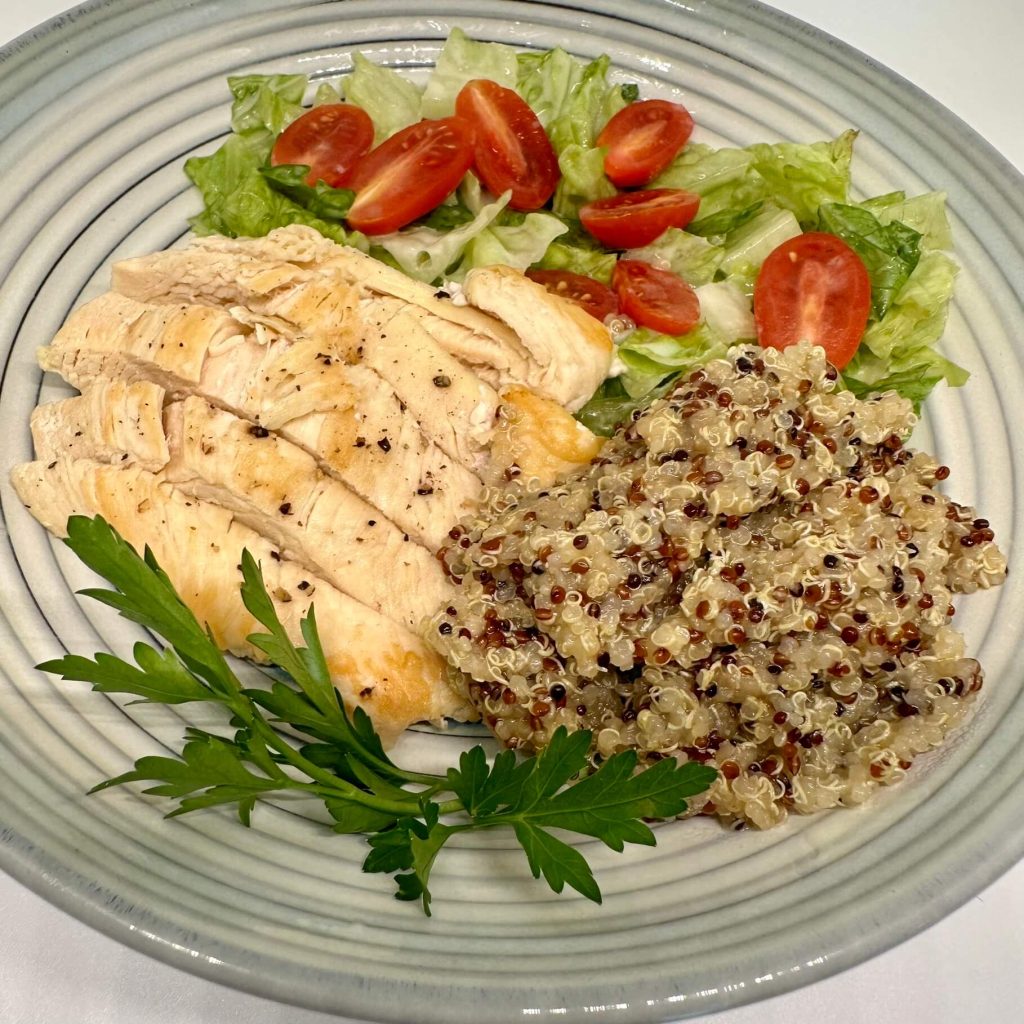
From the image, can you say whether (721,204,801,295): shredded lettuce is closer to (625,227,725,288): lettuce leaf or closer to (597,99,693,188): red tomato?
(625,227,725,288): lettuce leaf

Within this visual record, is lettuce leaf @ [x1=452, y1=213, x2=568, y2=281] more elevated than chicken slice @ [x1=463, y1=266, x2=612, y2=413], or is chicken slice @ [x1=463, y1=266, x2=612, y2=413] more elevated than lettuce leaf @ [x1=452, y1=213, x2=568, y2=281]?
lettuce leaf @ [x1=452, y1=213, x2=568, y2=281]

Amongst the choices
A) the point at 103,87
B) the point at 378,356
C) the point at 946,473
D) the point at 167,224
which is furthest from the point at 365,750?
the point at 103,87

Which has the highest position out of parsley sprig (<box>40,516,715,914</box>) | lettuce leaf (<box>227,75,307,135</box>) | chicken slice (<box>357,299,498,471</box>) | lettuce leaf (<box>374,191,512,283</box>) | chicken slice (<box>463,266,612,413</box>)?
lettuce leaf (<box>227,75,307,135</box>)

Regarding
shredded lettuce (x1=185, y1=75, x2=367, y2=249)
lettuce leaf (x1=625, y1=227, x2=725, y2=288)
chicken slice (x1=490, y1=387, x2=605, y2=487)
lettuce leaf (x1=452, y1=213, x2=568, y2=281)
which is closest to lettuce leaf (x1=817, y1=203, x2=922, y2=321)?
lettuce leaf (x1=625, y1=227, x2=725, y2=288)

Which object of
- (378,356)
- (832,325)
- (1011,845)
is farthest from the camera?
(832,325)

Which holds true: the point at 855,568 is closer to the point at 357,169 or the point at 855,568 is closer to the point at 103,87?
the point at 357,169

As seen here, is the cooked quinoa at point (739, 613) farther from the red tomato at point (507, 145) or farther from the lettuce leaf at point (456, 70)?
the lettuce leaf at point (456, 70)
